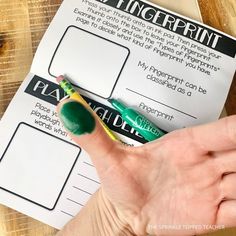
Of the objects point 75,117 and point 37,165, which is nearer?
point 75,117

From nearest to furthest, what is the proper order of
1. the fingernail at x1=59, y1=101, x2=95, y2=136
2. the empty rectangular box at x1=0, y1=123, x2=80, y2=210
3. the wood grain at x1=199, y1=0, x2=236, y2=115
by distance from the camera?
1. the fingernail at x1=59, y1=101, x2=95, y2=136
2. the empty rectangular box at x1=0, y1=123, x2=80, y2=210
3. the wood grain at x1=199, y1=0, x2=236, y2=115

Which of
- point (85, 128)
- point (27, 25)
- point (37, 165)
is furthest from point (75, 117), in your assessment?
point (27, 25)

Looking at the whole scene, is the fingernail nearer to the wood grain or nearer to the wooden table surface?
the wooden table surface

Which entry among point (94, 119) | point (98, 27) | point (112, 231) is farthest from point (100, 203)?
point (98, 27)

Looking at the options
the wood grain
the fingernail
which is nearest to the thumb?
the fingernail

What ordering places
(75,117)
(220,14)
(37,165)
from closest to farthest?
1. (75,117)
2. (37,165)
3. (220,14)

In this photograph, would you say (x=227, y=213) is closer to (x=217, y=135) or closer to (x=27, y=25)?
(x=217, y=135)
